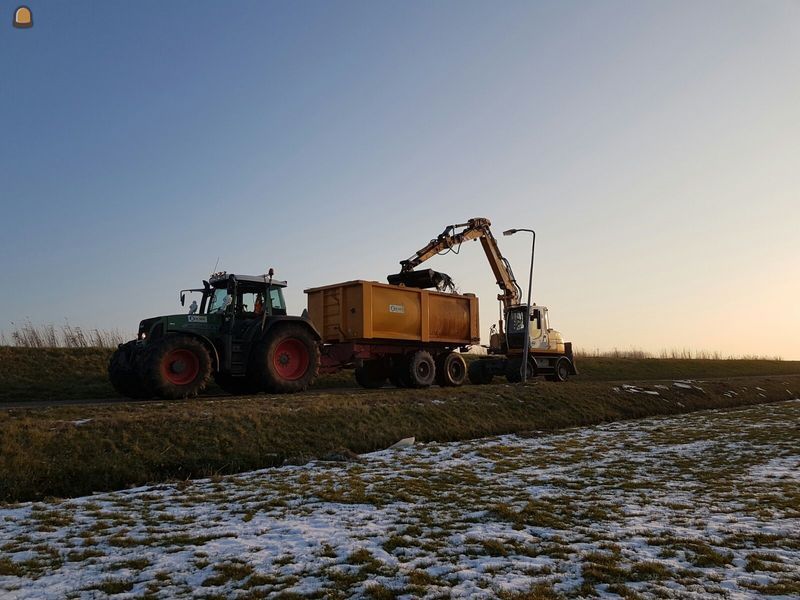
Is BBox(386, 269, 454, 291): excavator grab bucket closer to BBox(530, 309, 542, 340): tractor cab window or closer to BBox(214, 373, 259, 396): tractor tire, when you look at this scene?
BBox(530, 309, 542, 340): tractor cab window

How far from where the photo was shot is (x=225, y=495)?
7961 millimetres

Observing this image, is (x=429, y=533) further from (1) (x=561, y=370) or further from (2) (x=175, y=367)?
(1) (x=561, y=370)

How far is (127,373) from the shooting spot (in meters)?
15.5

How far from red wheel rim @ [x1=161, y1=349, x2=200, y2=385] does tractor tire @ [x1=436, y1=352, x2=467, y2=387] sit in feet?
31.0

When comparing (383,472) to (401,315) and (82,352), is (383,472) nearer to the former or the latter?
(401,315)

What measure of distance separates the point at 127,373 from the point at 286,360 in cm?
410

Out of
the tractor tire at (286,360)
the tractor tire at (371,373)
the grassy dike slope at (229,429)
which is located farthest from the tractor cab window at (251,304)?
the tractor tire at (371,373)

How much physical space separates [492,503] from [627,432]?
27.8 ft

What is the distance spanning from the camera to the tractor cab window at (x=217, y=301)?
16500 mm

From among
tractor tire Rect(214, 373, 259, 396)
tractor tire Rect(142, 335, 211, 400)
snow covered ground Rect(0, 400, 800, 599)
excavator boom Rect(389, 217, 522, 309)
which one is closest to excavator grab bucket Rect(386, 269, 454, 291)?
excavator boom Rect(389, 217, 522, 309)

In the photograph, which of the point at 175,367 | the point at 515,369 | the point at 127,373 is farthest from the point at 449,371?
the point at 127,373

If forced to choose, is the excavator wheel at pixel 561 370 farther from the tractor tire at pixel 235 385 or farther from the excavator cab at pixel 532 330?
the tractor tire at pixel 235 385

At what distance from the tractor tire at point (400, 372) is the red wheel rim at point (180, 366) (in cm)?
751

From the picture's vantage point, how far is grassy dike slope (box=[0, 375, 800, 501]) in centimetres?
932
